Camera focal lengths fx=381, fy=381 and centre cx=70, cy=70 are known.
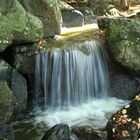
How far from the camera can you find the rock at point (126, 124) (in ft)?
22.1

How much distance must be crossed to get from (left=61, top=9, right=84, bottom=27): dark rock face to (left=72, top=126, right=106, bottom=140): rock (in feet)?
20.2

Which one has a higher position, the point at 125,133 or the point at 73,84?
the point at 73,84

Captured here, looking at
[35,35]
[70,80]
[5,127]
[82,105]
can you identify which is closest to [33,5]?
[35,35]

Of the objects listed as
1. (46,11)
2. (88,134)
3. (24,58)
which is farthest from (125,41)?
(88,134)

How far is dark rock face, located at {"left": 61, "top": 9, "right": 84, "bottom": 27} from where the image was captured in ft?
44.7

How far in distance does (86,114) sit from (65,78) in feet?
3.90

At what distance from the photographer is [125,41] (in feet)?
33.2

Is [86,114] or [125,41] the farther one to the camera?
[125,41]

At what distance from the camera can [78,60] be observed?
33.2 ft

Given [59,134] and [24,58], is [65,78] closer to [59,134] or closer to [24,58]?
[24,58]

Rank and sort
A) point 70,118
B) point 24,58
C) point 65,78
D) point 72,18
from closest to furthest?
1. point 70,118
2. point 24,58
3. point 65,78
4. point 72,18

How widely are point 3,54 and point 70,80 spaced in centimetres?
191

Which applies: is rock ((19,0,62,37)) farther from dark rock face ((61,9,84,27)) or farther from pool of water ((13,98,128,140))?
pool of water ((13,98,128,140))

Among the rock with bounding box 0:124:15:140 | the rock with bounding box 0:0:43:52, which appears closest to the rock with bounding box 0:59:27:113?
the rock with bounding box 0:0:43:52
